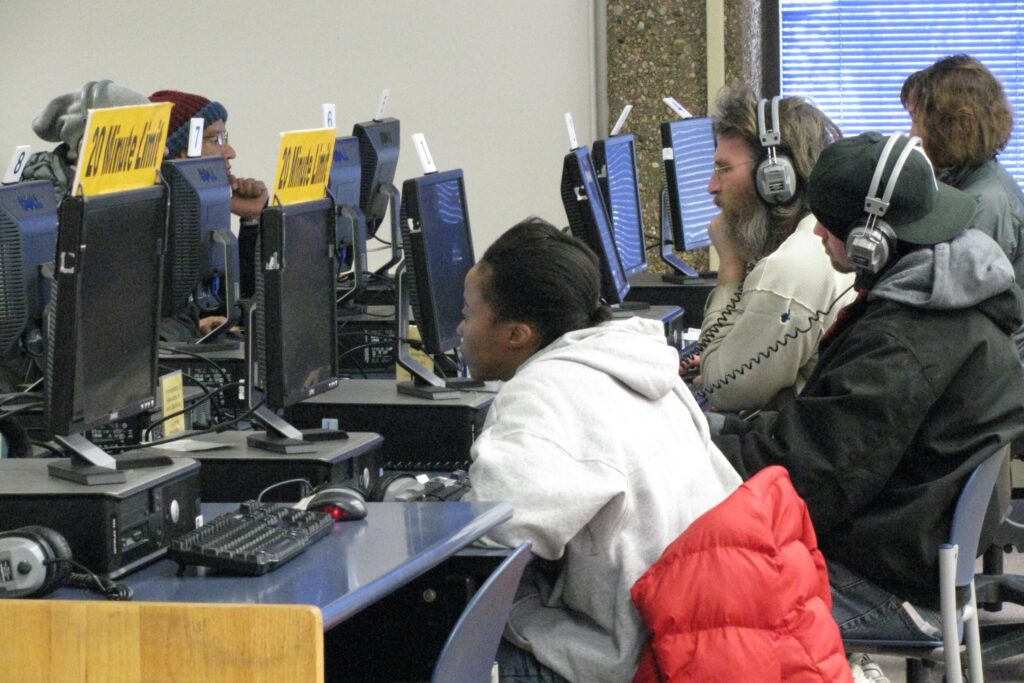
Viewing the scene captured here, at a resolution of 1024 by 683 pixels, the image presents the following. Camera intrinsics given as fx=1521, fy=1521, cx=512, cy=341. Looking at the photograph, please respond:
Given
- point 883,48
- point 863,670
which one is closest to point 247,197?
point 883,48

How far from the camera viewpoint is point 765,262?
10.1 ft

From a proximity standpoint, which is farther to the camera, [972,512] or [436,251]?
[436,251]

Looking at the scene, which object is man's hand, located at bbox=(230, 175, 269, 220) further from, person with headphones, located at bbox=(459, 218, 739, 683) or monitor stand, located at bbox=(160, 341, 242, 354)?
person with headphones, located at bbox=(459, 218, 739, 683)

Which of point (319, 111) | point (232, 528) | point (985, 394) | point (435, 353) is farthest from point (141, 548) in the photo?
point (319, 111)

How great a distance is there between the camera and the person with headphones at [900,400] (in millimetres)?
2352

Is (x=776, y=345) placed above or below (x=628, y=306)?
above

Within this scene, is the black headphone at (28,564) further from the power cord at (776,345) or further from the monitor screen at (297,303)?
the power cord at (776,345)

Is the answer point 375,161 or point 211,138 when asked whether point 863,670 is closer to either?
point 375,161

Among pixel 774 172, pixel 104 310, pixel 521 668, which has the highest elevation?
pixel 104 310

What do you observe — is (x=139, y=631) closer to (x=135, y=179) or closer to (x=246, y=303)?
(x=135, y=179)

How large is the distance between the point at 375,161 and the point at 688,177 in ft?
3.03

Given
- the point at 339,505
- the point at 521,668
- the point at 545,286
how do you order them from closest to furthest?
the point at 339,505, the point at 521,668, the point at 545,286

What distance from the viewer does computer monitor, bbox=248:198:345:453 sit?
88.3 inches

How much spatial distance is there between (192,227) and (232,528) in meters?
1.57
